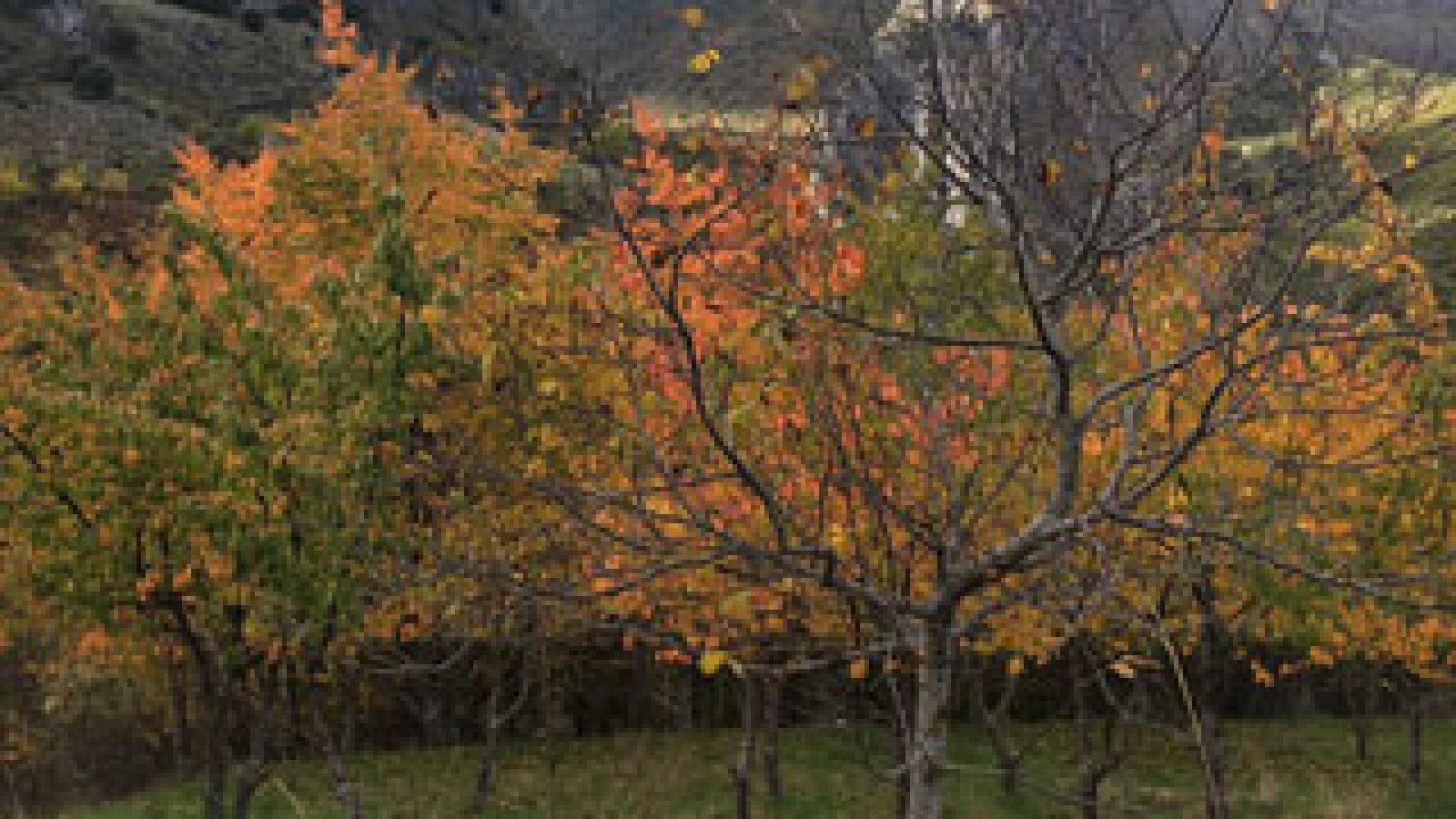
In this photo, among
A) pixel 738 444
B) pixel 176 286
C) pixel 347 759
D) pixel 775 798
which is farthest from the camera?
pixel 775 798

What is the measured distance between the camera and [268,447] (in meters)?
10.0

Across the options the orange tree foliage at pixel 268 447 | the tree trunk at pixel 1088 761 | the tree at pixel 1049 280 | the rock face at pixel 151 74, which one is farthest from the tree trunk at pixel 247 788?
the rock face at pixel 151 74

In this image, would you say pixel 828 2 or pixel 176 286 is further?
pixel 176 286

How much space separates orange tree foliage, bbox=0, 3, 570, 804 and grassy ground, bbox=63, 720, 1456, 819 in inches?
272

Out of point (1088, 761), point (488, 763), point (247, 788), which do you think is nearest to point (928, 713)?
point (247, 788)

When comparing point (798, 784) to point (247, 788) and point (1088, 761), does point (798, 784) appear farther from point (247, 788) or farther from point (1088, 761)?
point (247, 788)

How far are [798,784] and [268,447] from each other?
14.1 m

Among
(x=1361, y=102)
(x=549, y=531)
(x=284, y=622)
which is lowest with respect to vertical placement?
(x=284, y=622)

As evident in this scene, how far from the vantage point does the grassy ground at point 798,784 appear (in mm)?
19328

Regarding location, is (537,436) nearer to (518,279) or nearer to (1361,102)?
(518,279)

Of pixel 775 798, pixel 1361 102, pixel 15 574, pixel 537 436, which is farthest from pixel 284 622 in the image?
pixel 775 798

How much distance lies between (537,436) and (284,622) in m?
4.24

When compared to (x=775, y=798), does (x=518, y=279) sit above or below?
above

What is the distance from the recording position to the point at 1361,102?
568cm
